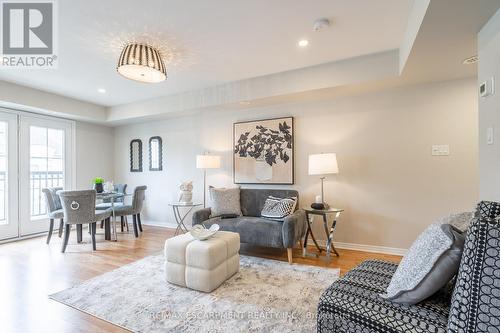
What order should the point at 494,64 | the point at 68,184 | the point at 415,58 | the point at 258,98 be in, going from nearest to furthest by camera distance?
the point at 494,64 < the point at 415,58 < the point at 258,98 < the point at 68,184

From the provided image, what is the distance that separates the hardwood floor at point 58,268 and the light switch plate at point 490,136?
186cm

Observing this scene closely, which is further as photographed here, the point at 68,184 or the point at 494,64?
the point at 68,184

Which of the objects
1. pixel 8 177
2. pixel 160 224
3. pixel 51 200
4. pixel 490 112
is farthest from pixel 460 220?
pixel 8 177

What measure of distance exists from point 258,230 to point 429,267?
220cm

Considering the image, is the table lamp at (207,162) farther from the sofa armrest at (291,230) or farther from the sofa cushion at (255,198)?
the sofa armrest at (291,230)

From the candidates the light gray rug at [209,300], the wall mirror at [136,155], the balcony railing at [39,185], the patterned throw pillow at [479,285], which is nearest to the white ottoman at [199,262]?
the light gray rug at [209,300]

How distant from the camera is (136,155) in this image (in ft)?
18.5

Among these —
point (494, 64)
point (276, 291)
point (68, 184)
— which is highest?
point (494, 64)

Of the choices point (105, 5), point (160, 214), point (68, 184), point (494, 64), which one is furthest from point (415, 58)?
point (68, 184)

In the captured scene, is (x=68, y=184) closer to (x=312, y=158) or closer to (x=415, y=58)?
(x=312, y=158)

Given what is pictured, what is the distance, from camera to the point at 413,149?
3283mm

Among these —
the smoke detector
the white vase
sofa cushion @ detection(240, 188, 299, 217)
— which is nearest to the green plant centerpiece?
sofa cushion @ detection(240, 188, 299, 217)

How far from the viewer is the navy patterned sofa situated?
92cm

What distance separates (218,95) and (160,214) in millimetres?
2902
